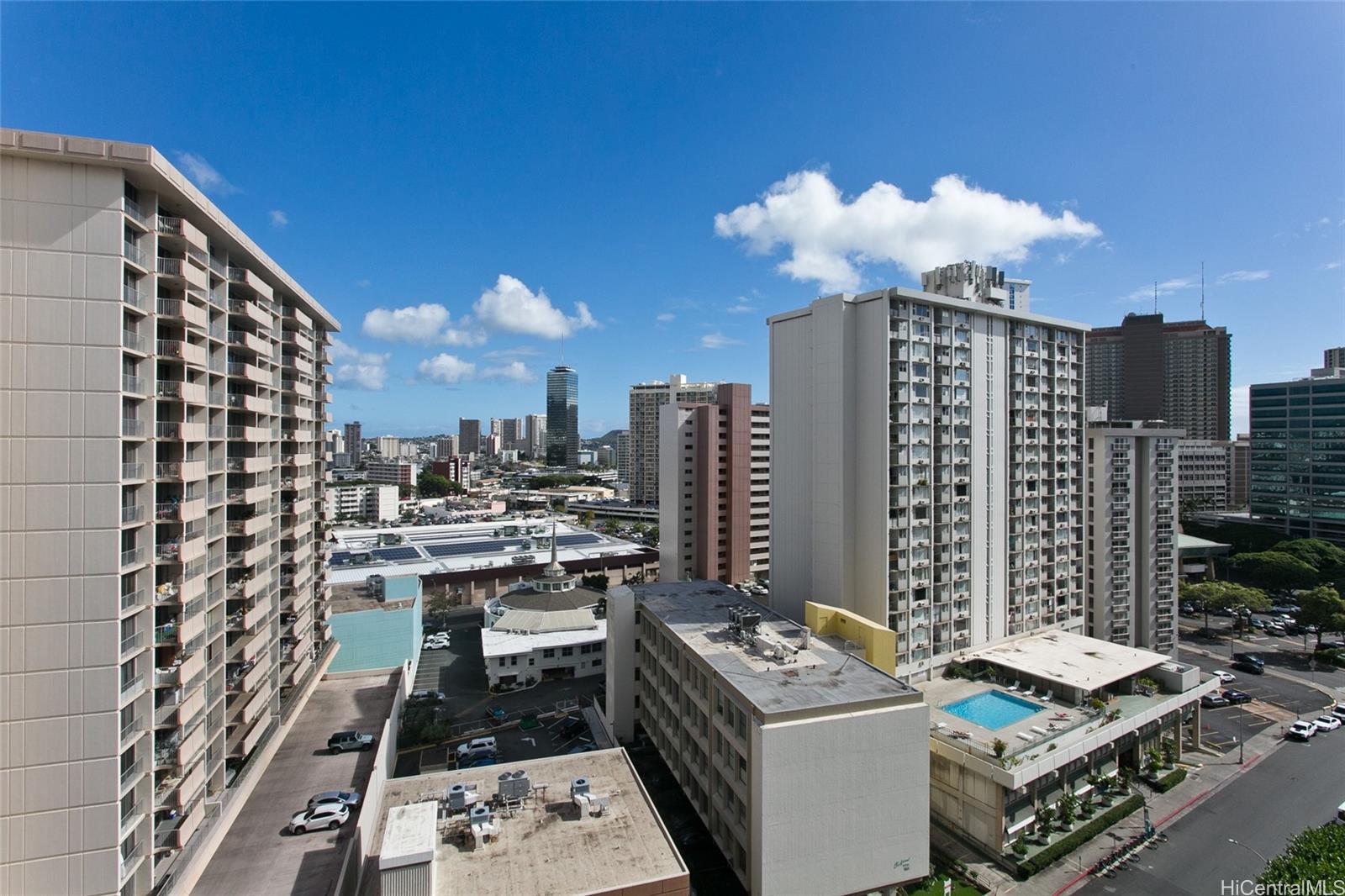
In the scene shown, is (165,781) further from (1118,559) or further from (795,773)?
(1118,559)

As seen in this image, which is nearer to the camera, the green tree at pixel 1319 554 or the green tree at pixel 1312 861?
the green tree at pixel 1312 861

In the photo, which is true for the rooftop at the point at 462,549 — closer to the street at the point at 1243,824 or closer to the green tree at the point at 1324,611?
the street at the point at 1243,824

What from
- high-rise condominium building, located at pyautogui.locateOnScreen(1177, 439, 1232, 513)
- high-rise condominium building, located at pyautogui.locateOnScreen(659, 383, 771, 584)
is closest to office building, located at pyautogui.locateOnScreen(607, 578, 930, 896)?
high-rise condominium building, located at pyautogui.locateOnScreen(659, 383, 771, 584)

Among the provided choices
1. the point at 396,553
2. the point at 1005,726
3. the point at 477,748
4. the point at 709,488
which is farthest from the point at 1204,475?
the point at 396,553

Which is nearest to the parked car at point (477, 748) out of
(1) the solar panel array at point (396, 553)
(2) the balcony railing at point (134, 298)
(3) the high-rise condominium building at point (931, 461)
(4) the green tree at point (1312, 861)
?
(3) the high-rise condominium building at point (931, 461)

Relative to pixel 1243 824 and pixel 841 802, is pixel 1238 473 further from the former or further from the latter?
pixel 841 802
